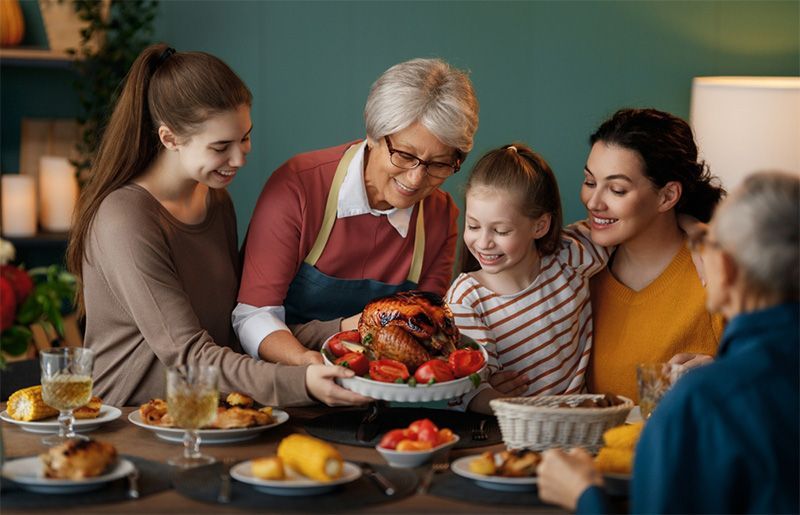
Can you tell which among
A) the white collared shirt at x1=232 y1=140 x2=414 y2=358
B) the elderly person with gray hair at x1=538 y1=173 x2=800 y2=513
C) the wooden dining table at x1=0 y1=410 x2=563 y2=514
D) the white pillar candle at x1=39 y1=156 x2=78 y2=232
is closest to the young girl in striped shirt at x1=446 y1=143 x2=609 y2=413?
the white collared shirt at x1=232 y1=140 x2=414 y2=358

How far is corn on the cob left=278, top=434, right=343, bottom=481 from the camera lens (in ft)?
5.98

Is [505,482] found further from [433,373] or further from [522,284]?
[522,284]

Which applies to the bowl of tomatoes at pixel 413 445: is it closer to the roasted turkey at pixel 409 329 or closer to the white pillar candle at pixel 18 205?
the roasted turkey at pixel 409 329

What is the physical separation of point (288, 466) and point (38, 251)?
305 cm

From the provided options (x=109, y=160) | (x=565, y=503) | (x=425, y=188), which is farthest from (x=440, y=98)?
(x=565, y=503)

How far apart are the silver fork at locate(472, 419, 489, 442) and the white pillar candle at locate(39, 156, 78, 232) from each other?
8.27 feet

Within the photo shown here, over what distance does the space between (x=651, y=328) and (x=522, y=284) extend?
0.36 meters

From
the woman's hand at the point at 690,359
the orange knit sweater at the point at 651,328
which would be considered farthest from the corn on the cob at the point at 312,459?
the orange knit sweater at the point at 651,328

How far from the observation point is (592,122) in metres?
4.48

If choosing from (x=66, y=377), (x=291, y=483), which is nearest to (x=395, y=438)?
(x=291, y=483)

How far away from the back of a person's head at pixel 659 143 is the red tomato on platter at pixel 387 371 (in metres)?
0.94

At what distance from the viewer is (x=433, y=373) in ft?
6.97

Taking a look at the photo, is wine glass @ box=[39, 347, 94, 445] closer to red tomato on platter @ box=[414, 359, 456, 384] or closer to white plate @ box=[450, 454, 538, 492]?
red tomato on platter @ box=[414, 359, 456, 384]

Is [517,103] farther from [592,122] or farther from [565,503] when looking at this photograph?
[565,503]
